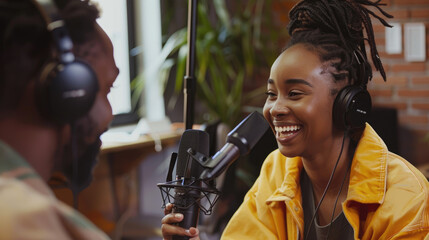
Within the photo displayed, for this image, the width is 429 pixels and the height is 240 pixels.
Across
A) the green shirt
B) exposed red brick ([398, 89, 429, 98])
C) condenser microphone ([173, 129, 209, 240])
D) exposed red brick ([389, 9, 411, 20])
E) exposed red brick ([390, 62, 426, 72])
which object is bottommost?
exposed red brick ([398, 89, 429, 98])

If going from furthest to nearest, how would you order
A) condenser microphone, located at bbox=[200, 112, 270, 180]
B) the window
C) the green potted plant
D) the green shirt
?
1. the window
2. the green potted plant
3. condenser microphone, located at bbox=[200, 112, 270, 180]
4. the green shirt

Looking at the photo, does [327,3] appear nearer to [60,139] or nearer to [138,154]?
[60,139]

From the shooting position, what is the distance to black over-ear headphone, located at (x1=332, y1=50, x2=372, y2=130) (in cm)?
109

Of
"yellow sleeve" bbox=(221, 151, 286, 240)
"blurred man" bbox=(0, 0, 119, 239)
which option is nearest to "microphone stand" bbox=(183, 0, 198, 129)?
"yellow sleeve" bbox=(221, 151, 286, 240)

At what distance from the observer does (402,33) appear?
3348 millimetres

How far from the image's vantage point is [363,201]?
1.09m

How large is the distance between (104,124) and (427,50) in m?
2.96

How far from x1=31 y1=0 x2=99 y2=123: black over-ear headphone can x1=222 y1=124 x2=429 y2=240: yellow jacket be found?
2.16ft

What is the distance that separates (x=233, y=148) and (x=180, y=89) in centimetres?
287

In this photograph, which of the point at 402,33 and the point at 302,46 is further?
the point at 402,33

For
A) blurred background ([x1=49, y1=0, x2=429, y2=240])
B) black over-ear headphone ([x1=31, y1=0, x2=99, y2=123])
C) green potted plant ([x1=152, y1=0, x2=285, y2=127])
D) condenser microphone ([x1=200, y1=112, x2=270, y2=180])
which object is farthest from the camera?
green potted plant ([x1=152, y1=0, x2=285, y2=127])

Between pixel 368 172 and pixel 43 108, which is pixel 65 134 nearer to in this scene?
pixel 43 108

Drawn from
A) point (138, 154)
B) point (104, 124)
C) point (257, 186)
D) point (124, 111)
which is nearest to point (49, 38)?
point (104, 124)

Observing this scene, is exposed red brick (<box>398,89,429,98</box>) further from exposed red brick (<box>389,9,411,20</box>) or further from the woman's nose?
the woman's nose
